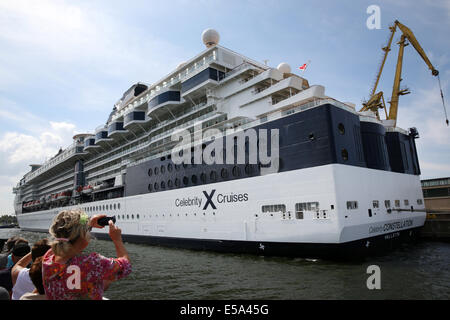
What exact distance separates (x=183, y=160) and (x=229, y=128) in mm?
4058

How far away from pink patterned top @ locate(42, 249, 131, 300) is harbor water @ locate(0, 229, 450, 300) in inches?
255

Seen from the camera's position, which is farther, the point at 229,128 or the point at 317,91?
the point at 229,128

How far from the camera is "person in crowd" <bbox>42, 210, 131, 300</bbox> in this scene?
2.14 metres

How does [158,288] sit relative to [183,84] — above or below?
below

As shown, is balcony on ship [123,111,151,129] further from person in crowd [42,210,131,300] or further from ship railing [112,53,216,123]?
person in crowd [42,210,131,300]

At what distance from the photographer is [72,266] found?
2129 millimetres

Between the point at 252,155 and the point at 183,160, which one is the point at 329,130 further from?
the point at 183,160

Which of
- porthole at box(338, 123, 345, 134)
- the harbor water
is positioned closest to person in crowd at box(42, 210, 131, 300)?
the harbor water

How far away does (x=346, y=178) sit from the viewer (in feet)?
39.1

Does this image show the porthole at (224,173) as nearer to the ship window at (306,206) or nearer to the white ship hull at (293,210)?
the white ship hull at (293,210)
